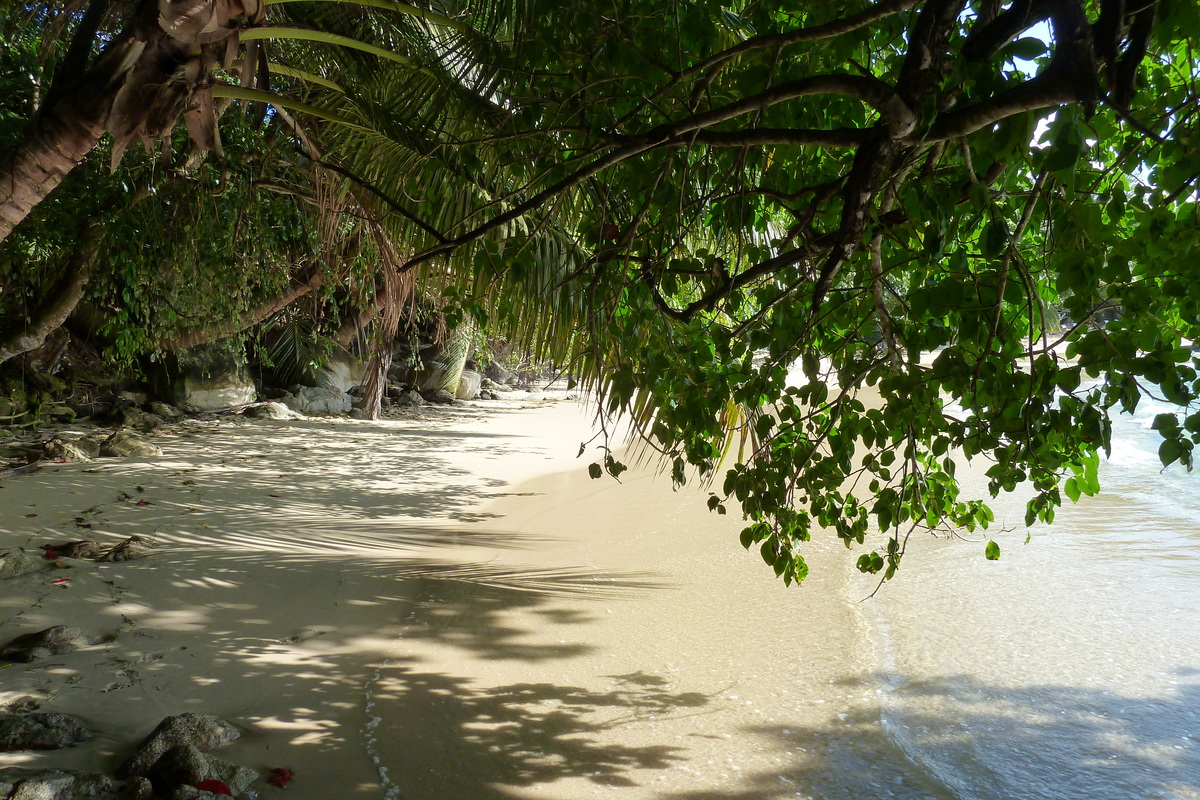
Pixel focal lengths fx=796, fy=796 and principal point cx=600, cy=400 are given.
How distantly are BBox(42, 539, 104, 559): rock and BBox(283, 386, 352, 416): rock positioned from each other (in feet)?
27.7

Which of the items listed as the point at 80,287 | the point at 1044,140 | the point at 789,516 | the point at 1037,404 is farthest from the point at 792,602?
the point at 80,287

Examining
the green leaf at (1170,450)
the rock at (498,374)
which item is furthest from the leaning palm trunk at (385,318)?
the rock at (498,374)

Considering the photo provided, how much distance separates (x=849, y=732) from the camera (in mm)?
3734

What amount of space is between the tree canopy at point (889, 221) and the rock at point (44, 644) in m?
2.41

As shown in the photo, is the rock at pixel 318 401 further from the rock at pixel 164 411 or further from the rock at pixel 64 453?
the rock at pixel 64 453

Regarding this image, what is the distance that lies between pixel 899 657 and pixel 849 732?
1.02 m

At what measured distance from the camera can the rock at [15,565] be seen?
4.45m

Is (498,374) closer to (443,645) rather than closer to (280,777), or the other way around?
(443,645)

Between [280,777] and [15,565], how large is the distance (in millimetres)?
2659

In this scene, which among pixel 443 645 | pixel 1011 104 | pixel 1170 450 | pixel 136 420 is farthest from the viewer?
pixel 136 420

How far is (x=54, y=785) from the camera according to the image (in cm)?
260

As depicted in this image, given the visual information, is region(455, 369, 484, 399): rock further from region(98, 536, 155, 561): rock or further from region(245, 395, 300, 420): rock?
region(98, 536, 155, 561): rock

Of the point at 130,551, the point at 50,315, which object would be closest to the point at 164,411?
the point at 50,315

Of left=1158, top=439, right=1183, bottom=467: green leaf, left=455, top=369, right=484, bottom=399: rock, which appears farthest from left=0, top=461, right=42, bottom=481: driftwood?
left=455, top=369, right=484, bottom=399: rock
